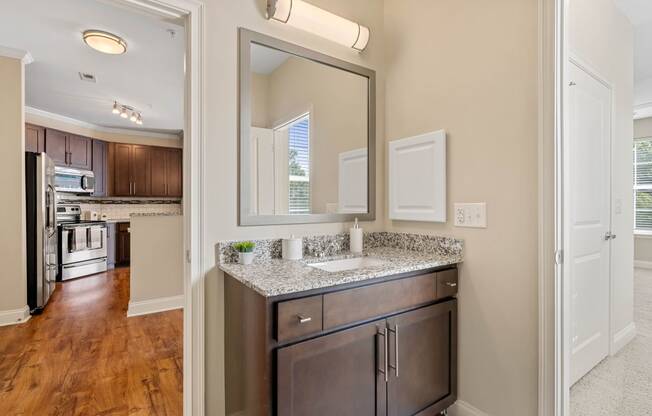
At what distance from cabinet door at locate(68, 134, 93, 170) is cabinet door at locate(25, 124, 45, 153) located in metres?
0.44

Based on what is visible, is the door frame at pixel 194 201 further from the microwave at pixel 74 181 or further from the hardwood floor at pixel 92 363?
the microwave at pixel 74 181

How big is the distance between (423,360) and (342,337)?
517mm

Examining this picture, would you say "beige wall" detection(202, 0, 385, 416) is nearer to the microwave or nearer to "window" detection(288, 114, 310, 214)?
A: "window" detection(288, 114, 310, 214)

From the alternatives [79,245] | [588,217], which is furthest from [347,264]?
[79,245]

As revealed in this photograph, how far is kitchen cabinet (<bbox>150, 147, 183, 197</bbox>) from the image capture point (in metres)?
6.24

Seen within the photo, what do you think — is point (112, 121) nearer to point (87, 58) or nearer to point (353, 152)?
point (87, 58)

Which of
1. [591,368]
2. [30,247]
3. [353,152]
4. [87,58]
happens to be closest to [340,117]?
[353,152]

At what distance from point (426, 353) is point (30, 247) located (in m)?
3.87

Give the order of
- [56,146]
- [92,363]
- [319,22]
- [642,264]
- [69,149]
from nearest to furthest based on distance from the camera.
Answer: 1. [319,22]
2. [92,363]
3. [56,146]
4. [69,149]
5. [642,264]

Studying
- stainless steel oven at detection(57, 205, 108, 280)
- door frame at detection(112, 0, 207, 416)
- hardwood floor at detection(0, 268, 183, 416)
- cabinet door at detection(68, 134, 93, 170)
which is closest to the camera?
door frame at detection(112, 0, 207, 416)

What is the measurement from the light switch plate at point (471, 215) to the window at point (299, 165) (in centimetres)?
82

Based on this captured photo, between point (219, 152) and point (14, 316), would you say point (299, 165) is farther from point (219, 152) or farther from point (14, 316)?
point (14, 316)

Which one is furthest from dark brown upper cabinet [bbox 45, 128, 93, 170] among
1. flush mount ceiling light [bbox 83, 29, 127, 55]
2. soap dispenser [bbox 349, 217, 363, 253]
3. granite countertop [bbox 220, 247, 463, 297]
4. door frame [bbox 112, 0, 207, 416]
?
soap dispenser [bbox 349, 217, 363, 253]

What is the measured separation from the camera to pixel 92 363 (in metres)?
2.27
